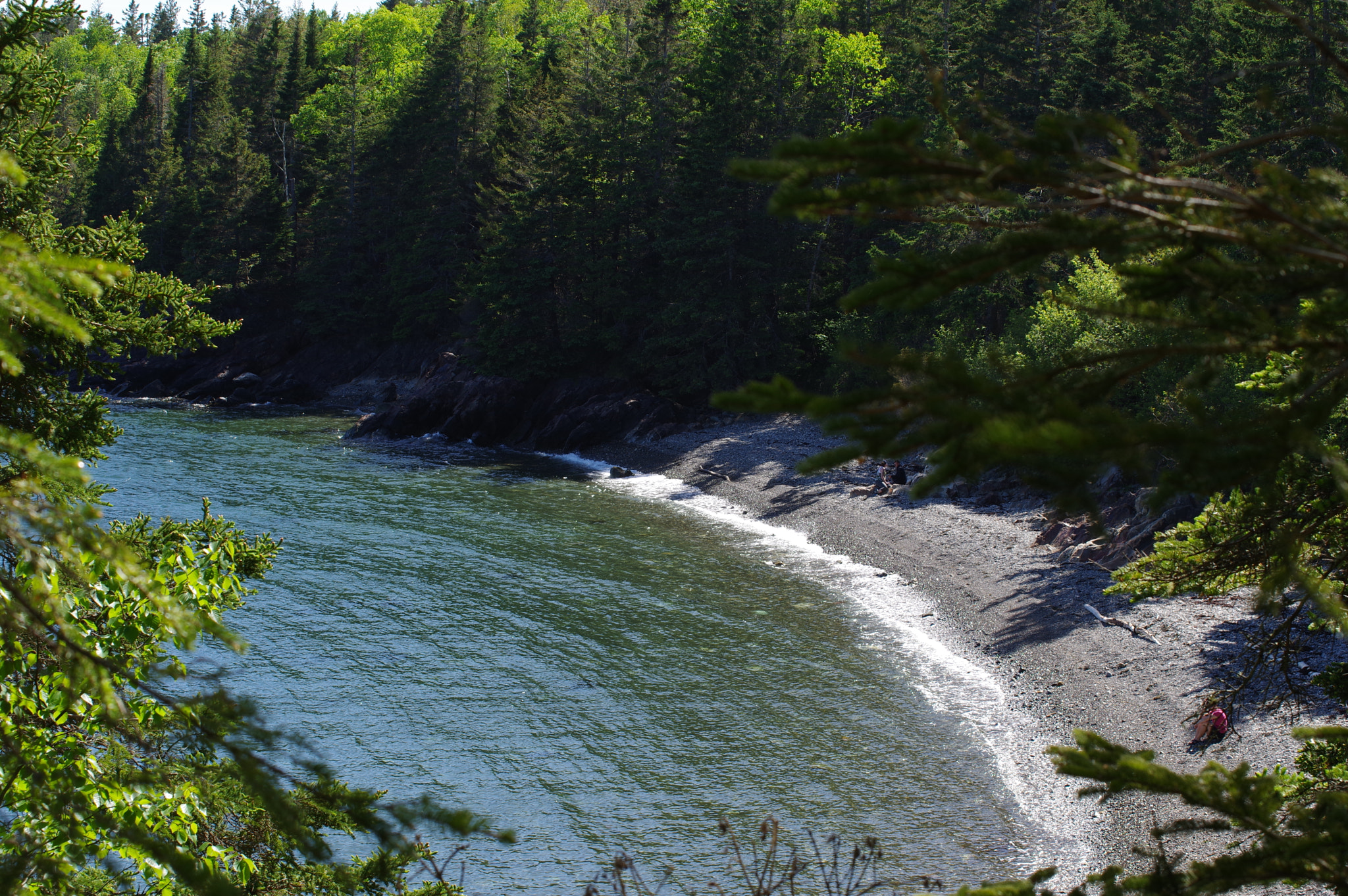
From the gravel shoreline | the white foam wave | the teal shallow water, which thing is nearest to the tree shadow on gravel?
the gravel shoreline

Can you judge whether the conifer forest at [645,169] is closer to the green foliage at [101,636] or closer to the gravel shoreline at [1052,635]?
A: the gravel shoreline at [1052,635]

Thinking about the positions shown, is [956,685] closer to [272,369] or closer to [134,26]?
[272,369]

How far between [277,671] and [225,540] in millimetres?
12995

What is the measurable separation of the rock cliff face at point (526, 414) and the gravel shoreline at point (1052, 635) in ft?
46.1

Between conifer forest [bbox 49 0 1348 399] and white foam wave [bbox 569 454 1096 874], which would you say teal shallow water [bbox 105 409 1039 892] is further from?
conifer forest [bbox 49 0 1348 399]

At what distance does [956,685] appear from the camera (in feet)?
63.8

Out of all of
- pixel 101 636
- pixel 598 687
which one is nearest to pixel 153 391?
pixel 598 687

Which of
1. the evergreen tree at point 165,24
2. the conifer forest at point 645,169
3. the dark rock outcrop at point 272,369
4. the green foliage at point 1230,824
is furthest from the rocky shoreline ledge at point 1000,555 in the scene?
the evergreen tree at point 165,24

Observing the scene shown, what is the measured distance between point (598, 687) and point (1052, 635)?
9798 millimetres

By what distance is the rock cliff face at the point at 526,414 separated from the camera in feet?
164

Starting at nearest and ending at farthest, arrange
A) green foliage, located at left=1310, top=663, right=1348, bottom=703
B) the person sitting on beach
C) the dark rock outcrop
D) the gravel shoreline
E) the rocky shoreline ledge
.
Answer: green foliage, located at left=1310, top=663, right=1348, bottom=703, the person sitting on beach, the gravel shoreline, the rocky shoreline ledge, the dark rock outcrop

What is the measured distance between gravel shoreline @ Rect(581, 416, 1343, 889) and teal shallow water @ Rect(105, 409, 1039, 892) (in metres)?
1.49

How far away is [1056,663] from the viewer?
19406mm

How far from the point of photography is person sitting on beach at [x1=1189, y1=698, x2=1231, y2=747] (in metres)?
14.5
